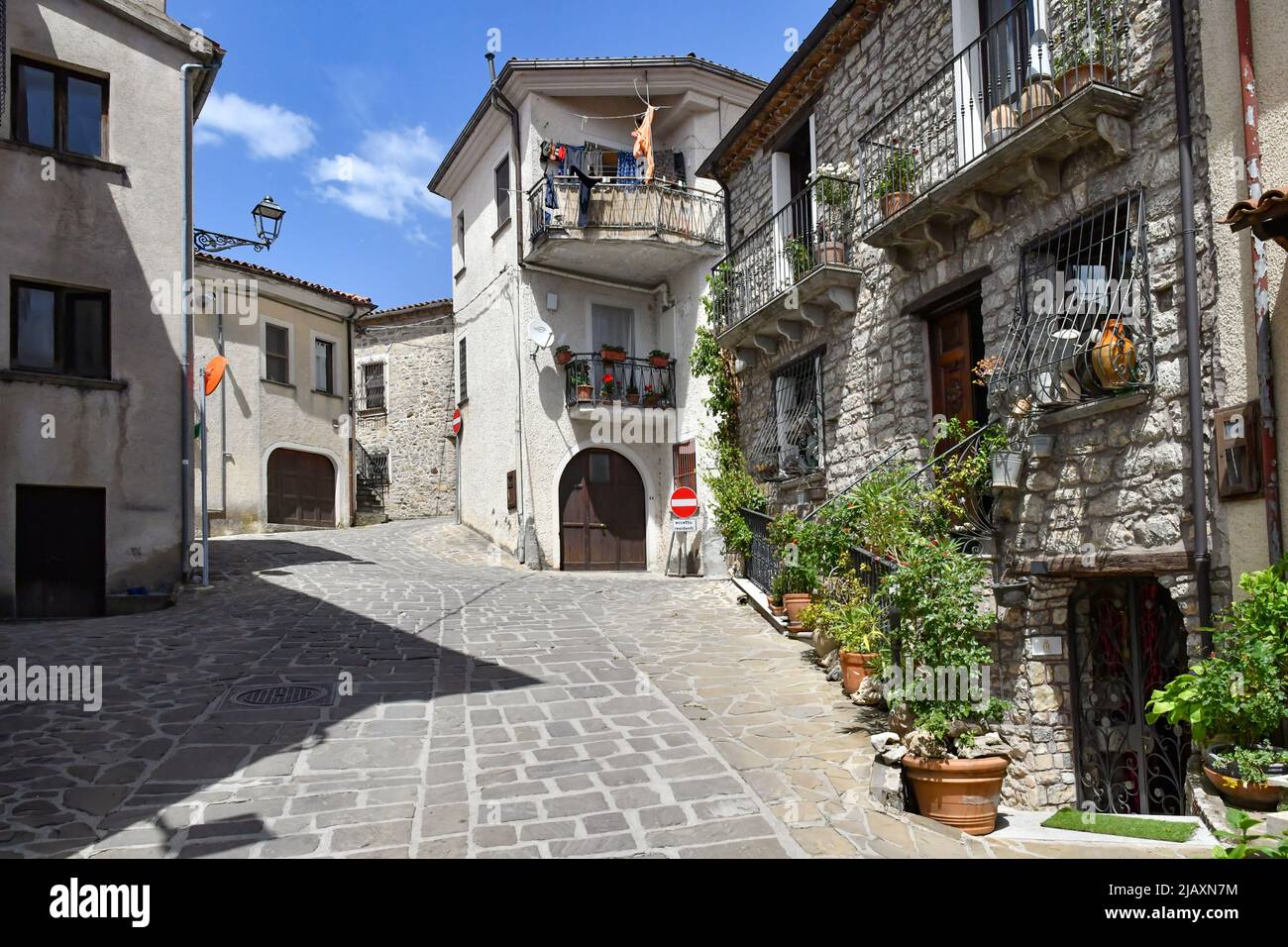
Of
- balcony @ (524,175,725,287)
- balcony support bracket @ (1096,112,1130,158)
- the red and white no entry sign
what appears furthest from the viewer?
balcony @ (524,175,725,287)

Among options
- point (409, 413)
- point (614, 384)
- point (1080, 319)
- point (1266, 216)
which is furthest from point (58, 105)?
point (1266, 216)

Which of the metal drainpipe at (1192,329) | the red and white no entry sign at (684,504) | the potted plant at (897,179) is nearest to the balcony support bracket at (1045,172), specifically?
the metal drainpipe at (1192,329)

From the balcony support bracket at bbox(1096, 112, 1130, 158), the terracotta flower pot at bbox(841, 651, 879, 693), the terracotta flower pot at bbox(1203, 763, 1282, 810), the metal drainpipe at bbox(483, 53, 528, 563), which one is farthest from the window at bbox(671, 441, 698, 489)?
the terracotta flower pot at bbox(1203, 763, 1282, 810)

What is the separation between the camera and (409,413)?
24.1 meters

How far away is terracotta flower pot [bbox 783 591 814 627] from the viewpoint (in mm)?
9227

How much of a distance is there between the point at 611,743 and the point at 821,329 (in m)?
6.74

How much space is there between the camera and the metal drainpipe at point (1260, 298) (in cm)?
497

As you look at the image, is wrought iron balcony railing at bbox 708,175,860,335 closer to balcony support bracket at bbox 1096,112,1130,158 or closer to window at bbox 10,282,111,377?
balcony support bracket at bbox 1096,112,1130,158

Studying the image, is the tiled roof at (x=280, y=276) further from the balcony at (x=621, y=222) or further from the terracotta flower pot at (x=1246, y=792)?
the terracotta flower pot at (x=1246, y=792)

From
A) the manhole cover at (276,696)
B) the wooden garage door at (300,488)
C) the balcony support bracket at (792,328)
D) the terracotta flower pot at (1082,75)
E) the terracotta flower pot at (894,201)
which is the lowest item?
the manhole cover at (276,696)

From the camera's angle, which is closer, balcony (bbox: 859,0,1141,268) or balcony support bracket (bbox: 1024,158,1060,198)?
balcony (bbox: 859,0,1141,268)

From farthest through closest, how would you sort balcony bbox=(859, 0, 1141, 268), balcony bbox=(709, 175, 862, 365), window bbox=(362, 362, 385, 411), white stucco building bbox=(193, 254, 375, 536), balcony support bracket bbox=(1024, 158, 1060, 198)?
window bbox=(362, 362, 385, 411)
white stucco building bbox=(193, 254, 375, 536)
balcony bbox=(709, 175, 862, 365)
balcony support bracket bbox=(1024, 158, 1060, 198)
balcony bbox=(859, 0, 1141, 268)

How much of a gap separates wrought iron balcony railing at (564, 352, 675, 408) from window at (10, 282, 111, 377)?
7.90 meters

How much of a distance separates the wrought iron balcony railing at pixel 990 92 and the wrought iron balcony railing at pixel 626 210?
21.8ft
